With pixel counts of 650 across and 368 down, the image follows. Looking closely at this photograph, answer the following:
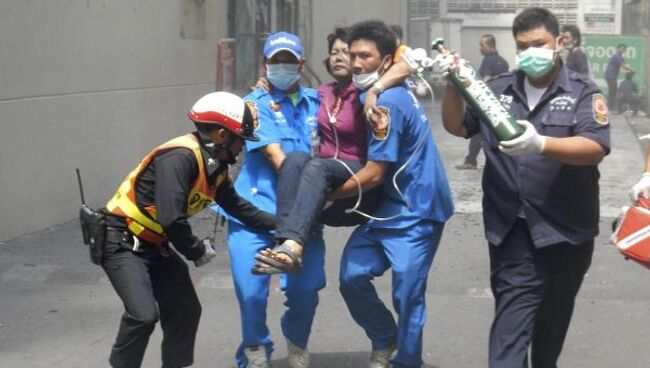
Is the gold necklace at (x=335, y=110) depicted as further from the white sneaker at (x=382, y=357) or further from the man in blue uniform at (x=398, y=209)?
the white sneaker at (x=382, y=357)

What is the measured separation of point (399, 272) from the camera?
20.0 ft

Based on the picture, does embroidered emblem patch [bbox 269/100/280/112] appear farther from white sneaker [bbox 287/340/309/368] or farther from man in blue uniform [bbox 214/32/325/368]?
white sneaker [bbox 287/340/309/368]

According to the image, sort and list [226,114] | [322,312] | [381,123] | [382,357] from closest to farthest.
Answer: [226,114] < [381,123] < [382,357] < [322,312]

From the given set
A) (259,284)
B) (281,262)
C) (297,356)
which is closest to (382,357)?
(297,356)

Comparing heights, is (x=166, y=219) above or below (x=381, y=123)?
below

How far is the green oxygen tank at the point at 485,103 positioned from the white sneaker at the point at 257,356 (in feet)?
6.48

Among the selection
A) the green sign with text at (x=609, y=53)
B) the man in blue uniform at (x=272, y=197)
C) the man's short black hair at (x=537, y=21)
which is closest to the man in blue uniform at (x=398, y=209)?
the man in blue uniform at (x=272, y=197)

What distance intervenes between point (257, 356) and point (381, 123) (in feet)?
4.51

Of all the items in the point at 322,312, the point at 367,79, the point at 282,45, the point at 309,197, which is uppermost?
the point at 282,45

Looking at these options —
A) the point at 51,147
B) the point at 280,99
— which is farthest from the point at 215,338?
the point at 51,147

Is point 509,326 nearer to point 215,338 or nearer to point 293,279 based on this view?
point 293,279

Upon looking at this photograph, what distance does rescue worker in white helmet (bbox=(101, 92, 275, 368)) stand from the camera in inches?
215

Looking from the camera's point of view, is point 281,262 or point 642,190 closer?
point 642,190

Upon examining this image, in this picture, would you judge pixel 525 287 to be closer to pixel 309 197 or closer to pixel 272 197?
pixel 309 197
